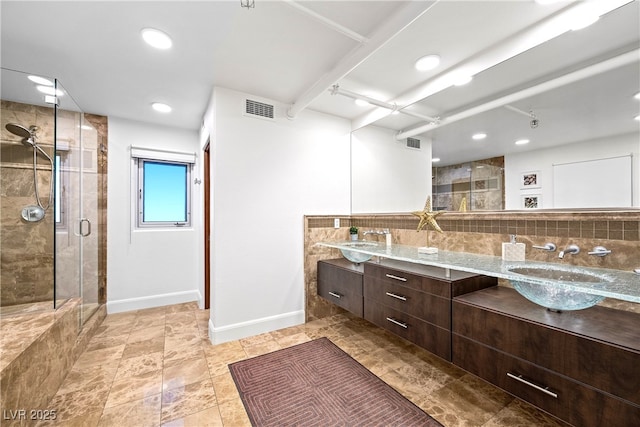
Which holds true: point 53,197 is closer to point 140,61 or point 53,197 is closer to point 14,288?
point 14,288

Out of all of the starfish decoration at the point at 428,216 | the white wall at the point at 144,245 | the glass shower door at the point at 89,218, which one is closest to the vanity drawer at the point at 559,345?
the starfish decoration at the point at 428,216

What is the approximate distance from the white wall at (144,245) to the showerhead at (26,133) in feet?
2.15

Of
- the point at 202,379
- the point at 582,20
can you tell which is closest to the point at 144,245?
the point at 202,379

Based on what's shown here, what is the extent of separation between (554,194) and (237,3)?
2268 mm

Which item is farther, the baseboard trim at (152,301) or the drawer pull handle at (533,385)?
the baseboard trim at (152,301)

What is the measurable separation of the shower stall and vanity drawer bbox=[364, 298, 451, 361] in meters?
2.73

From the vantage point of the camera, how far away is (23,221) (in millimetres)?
2510

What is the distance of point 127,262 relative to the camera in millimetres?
3193

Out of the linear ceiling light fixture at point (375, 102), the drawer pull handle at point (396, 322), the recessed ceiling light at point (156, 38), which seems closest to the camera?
the recessed ceiling light at point (156, 38)

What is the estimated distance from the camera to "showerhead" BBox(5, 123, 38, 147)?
2471mm

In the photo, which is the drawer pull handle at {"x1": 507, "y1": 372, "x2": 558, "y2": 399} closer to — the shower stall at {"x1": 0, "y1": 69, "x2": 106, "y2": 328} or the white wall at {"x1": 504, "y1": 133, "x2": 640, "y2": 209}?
the white wall at {"x1": 504, "y1": 133, "x2": 640, "y2": 209}

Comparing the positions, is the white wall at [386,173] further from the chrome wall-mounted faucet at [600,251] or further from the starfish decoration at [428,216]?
the chrome wall-mounted faucet at [600,251]

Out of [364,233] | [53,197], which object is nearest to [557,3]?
[364,233]

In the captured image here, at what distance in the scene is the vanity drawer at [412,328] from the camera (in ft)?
5.18
